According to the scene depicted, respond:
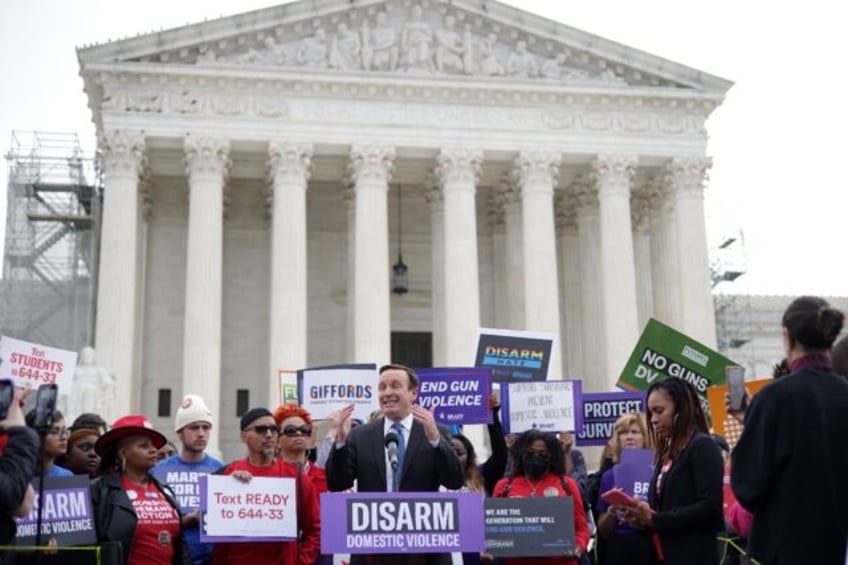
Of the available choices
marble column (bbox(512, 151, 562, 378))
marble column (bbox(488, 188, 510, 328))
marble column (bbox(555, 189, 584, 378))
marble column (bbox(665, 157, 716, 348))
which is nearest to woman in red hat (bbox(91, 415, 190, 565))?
marble column (bbox(512, 151, 562, 378))

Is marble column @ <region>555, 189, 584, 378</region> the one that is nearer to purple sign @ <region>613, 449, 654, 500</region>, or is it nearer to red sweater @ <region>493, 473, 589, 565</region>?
red sweater @ <region>493, 473, 589, 565</region>

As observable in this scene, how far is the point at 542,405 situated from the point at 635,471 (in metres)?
4.63

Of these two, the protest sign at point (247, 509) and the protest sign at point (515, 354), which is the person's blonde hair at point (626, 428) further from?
the protest sign at point (515, 354)

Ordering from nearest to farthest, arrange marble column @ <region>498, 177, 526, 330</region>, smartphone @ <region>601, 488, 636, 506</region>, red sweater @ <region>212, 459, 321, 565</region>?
1. smartphone @ <region>601, 488, 636, 506</region>
2. red sweater @ <region>212, 459, 321, 565</region>
3. marble column @ <region>498, 177, 526, 330</region>

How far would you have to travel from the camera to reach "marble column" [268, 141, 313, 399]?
3462 centimetres

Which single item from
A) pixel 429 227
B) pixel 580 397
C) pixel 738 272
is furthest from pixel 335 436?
pixel 738 272

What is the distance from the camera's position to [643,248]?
141 feet

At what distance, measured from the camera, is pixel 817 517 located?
674 centimetres

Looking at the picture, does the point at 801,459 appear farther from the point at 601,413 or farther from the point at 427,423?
the point at 601,413

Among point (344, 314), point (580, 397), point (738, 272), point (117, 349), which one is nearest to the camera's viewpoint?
point (580, 397)

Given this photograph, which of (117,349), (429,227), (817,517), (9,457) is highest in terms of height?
(429,227)

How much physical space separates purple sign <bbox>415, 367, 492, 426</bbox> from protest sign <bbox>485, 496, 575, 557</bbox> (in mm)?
5016

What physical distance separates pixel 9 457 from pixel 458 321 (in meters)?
29.3

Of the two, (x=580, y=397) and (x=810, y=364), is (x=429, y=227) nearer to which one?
(x=580, y=397)
